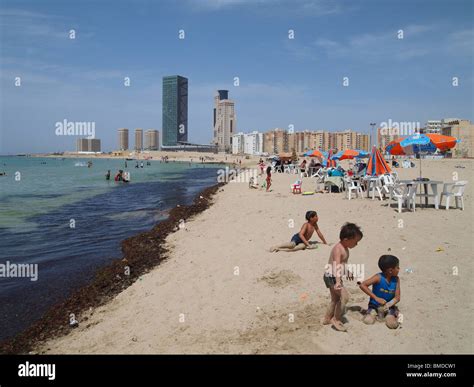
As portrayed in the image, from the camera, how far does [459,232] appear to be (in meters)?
7.90

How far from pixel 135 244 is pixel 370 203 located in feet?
26.9

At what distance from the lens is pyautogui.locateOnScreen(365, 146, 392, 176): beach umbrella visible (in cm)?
1437

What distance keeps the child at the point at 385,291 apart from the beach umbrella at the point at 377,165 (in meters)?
10.9

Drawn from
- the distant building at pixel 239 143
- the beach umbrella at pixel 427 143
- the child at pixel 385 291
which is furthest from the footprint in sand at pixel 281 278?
the distant building at pixel 239 143

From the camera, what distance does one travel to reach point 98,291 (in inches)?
288

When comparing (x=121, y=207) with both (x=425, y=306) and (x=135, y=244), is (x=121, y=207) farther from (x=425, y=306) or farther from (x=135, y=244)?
(x=425, y=306)

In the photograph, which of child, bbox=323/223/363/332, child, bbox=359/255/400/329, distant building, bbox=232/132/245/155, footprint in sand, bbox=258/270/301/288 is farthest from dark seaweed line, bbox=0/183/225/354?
distant building, bbox=232/132/245/155

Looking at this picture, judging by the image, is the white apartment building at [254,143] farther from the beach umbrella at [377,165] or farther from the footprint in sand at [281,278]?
the footprint in sand at [281,278]

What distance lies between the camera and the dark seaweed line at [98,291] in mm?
5590

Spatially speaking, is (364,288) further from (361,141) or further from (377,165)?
(361,141)

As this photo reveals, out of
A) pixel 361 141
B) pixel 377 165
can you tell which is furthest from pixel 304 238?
pixel 361 141

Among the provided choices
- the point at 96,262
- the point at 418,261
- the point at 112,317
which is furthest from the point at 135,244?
the point at 418,261

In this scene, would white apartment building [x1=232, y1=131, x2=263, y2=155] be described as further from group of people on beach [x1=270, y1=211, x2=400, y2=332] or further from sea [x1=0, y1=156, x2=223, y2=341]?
group of people on beach [x1=270, y1=211, x2=400, y2=332]

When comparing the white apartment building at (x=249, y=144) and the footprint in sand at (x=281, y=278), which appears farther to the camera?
the white apartment building at (x=249, y=144)
